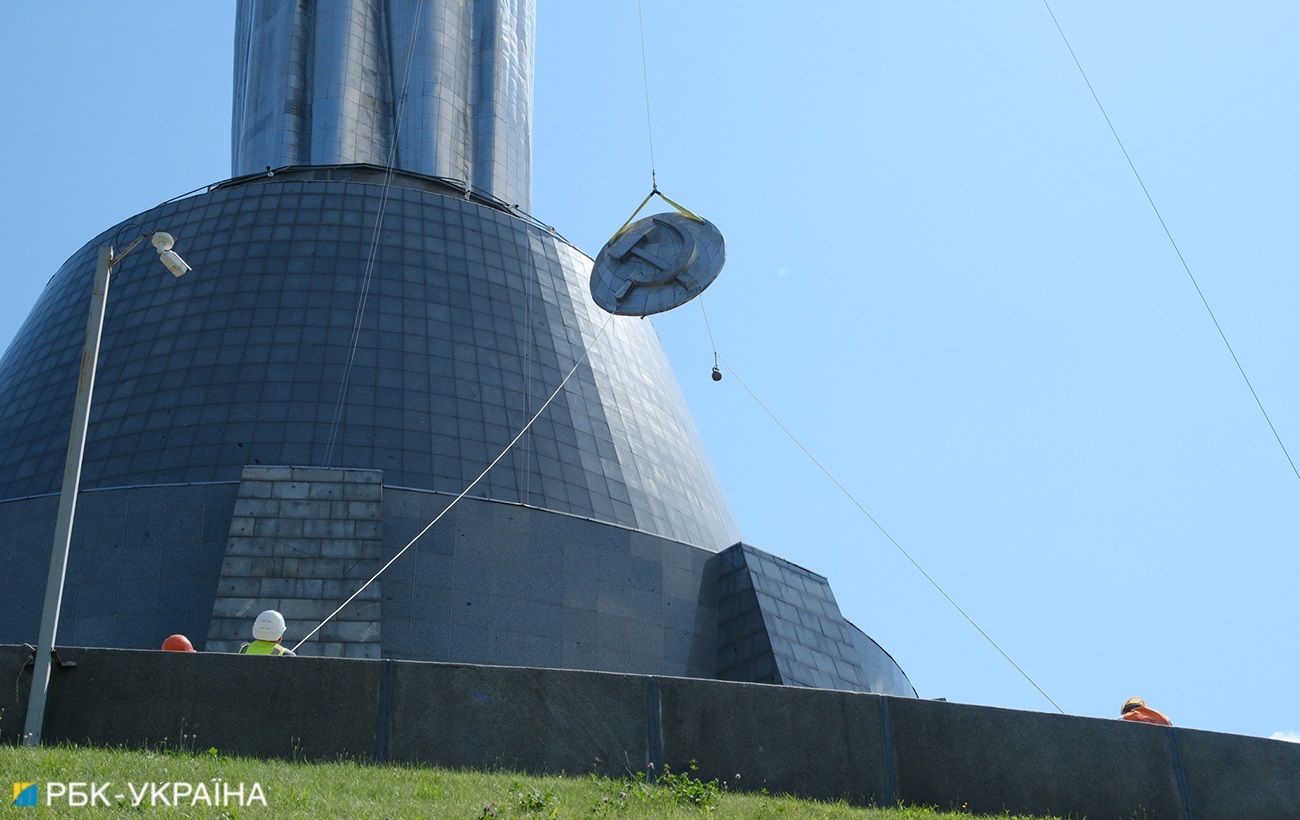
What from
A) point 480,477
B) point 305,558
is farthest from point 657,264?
point 305,558

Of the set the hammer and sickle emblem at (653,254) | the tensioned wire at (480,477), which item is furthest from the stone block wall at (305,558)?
the hammer and sickle emblem at (653,254)

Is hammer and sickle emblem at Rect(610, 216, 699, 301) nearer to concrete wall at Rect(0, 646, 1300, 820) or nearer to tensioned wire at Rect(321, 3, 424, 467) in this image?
tensioned wire at Rect(321, 3, 424, 467)

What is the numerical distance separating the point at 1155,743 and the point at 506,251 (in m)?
18.9

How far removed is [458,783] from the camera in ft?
31.7

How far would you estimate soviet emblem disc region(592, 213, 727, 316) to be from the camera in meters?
21.3

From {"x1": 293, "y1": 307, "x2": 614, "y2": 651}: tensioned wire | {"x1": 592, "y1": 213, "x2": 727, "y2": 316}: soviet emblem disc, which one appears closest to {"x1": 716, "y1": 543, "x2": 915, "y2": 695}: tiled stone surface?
{"x1": 293, "y1": 307, "x2": 614, "y2": 651}: tensioned wire

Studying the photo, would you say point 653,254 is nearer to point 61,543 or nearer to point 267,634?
point 267,634

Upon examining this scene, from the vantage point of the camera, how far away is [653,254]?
2186 centimetres

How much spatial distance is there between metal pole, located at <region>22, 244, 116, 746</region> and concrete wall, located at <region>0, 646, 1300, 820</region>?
0.65 feet

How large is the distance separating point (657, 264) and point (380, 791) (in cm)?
1357

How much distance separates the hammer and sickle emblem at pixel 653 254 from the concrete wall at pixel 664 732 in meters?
11.1

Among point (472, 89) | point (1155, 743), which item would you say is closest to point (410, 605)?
point (1155, 743)

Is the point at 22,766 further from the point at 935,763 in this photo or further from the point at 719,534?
the point at 719,534

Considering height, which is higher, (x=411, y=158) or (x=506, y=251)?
(x=411, y=158)
